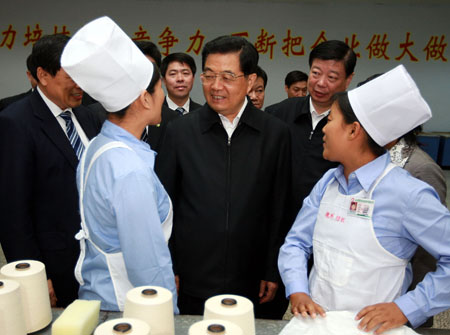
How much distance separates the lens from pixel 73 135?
5.41 feet

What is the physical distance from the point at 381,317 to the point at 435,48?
7.21 metres

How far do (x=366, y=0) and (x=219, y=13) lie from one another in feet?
8.02

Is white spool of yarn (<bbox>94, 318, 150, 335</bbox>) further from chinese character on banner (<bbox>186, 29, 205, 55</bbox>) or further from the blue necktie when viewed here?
chinese character on banner (<bbox>186, 29, 205, 55</bbox>)

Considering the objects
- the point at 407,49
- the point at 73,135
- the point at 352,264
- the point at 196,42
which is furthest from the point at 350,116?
the point at 407,49

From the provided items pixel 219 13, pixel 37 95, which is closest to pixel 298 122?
pixel 37 95

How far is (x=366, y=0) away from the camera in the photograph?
662cm

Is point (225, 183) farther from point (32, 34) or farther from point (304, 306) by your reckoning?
point (32, 34)

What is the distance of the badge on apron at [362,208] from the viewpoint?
1.13 m

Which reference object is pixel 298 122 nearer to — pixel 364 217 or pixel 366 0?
pixel 364 217

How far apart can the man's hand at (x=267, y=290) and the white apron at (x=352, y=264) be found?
0.44 metres

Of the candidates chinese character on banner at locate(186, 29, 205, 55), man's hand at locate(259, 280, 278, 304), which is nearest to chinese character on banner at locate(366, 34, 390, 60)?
chinese character on banner at locate(186, 29, 205, 55)

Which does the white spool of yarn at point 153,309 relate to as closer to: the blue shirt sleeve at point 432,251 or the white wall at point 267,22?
the blue shirt sleeve at point 432,251

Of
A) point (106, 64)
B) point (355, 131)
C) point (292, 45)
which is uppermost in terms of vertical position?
point (292, 45)

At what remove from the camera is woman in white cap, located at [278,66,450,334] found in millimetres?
1057
